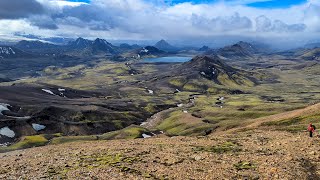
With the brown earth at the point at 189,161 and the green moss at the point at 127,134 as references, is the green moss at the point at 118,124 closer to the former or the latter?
the green moss at the point at 127,134

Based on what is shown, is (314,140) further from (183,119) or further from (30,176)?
(183,119)

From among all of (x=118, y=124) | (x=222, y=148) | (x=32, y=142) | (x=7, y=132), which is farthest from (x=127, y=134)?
(x=222, y=148)

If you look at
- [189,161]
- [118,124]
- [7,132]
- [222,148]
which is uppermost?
[189,161]

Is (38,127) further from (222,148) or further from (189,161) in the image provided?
(189,161)

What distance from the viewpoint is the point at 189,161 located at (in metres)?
43.0

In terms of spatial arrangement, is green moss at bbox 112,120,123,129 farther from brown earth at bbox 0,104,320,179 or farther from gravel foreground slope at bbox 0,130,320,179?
brown earth at bbox 0,104,320,179

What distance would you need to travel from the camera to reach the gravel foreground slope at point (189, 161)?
3731 centimetres

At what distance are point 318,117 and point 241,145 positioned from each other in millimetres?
36978

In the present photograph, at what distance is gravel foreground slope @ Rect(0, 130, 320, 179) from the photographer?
122 feet

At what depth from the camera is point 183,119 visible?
175000mm

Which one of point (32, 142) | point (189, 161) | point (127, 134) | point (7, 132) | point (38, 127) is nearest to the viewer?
point (189, 161)

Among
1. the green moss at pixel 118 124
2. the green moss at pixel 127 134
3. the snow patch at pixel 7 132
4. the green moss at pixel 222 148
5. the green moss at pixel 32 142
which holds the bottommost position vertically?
the green moss at pixel 118 124

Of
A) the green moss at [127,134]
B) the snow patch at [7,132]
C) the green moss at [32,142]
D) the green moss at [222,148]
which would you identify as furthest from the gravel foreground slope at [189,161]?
the snow patch at [7,132]

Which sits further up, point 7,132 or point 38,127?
point 7,132
